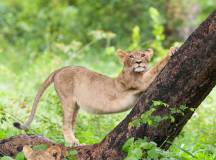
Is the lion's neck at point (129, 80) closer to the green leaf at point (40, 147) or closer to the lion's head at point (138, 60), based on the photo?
the lion's head at point (138, 60)

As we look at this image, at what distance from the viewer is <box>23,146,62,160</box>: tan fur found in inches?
215

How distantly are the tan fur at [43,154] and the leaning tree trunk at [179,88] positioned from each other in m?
0.39

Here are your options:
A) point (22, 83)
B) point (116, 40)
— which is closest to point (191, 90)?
point (22, 83)

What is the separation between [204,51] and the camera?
5277 millimetres

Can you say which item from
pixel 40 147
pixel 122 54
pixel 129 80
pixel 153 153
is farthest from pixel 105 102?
pixel 153 153

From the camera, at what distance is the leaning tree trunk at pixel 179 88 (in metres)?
5.28

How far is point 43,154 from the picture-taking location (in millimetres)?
5461

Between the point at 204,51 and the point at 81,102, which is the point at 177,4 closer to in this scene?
the point at 81,102

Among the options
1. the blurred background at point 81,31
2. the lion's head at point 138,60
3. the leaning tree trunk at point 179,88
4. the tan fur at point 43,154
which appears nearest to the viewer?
the leaning tree trunk at point 179,88

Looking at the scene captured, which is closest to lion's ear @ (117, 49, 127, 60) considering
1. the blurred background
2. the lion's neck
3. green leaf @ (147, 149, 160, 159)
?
the lion's neck

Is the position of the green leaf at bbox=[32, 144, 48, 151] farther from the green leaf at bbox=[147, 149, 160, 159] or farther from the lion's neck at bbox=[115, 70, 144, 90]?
the lion's neck at bbox=[115, 70, 144, 90]

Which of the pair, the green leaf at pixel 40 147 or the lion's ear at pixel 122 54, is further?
the lion's ear at pixel 122 54

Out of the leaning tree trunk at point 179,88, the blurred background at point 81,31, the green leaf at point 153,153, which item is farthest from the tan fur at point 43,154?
the blurred background at point 81,31

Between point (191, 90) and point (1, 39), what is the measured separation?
11.2m
